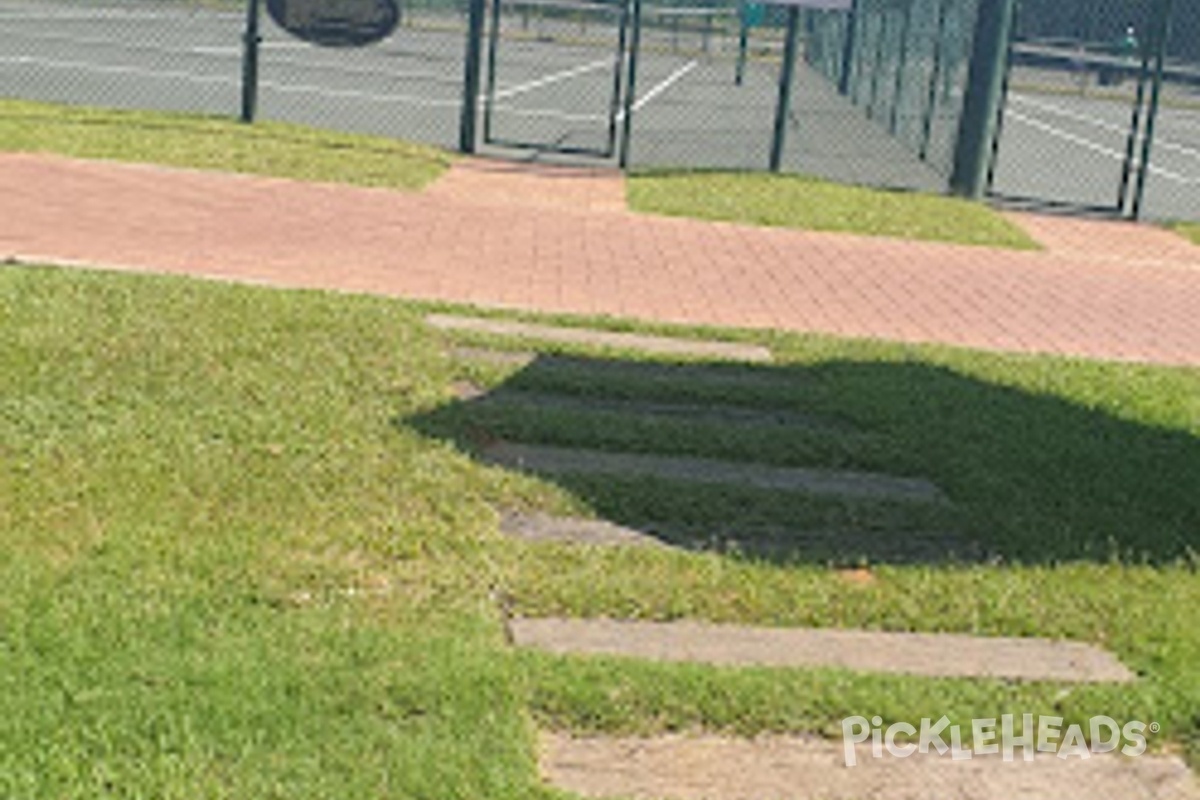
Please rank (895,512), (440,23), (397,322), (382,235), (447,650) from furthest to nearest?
1. (440,23)
2. (382,235)
3. (397,322)
4. (895,512)
5. (447,650)

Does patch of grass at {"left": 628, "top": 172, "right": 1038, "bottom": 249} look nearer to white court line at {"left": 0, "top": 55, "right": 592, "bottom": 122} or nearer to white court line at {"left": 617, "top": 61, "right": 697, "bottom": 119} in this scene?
white court line at {"left": 617, "top": 61, "right": 697, "bottom": 119}

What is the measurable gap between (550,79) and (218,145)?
50.1 ft

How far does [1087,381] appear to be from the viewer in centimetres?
870

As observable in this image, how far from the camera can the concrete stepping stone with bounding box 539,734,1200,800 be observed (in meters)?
3.90

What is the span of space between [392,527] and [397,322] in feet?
10.3

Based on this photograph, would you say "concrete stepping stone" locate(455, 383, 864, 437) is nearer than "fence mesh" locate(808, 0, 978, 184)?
Yes

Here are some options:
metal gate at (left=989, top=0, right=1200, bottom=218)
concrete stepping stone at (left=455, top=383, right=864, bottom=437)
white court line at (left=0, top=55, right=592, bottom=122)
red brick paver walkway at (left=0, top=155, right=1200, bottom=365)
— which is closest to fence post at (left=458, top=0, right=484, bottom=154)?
red brick paver walkway at (left=0, top=155, right=1200, bottom=365)

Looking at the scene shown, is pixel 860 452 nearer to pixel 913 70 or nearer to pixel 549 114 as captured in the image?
pixel 549 114

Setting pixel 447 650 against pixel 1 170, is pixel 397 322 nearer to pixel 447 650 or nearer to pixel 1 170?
pixel 447 650

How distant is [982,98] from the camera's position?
55.1 ft

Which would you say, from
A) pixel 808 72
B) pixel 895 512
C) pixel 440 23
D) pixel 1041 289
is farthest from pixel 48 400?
pixel 440 23

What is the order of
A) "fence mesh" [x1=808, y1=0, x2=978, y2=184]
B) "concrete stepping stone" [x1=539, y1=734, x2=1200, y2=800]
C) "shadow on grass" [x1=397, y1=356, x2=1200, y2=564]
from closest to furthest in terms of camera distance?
"concrete stepping stone" [x1=539, y1=734, x2=1200, y2=800]
"shadow on grass" [x1=397, y1=356, x2=1200, y2=564]
"fence mesh" [x1=808, y1=0, x2=978, y2=184]

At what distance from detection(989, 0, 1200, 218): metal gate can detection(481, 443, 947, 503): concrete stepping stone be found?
10.8 m

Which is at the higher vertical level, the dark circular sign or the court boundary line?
the dark circular sign
